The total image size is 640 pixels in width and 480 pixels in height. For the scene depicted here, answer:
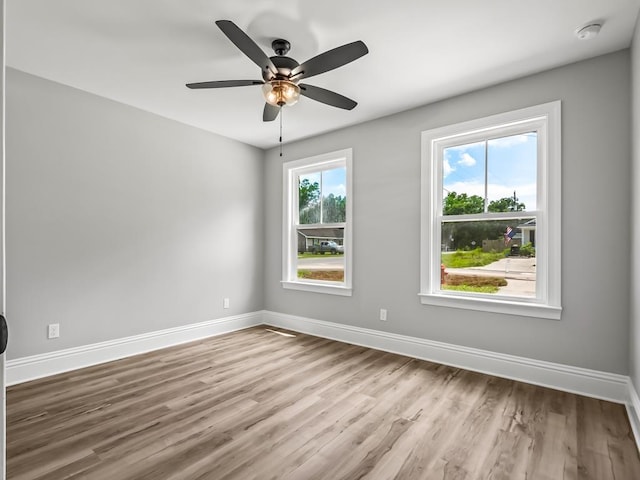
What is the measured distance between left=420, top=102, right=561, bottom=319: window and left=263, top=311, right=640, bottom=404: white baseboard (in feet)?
1.38

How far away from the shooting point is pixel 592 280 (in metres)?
2.64

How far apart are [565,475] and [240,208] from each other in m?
4.13

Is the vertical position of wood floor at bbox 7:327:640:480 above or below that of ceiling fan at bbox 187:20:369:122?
below

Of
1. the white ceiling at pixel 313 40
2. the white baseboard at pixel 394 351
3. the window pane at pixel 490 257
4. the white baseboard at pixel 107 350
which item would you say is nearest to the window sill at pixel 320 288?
the white baseboard at pixel 394 351

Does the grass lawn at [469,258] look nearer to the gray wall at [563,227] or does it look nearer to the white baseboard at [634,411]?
the gray wall at [563,227]

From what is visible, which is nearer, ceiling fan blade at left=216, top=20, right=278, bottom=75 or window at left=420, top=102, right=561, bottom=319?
ceiling fan blade at left=216, top=20, right=278, bottom=75

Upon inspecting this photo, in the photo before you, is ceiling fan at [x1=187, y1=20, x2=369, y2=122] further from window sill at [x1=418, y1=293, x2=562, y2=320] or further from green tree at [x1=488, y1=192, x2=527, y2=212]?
window sill at [x1=418, y1=293, x2=562, y2=320]

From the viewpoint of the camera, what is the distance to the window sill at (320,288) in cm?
413

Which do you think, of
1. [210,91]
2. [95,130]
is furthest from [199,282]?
[210,91]

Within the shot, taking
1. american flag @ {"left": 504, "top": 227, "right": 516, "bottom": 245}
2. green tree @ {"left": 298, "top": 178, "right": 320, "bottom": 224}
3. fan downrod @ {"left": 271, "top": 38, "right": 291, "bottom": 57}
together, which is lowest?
american flag @ {"left": 504, "top": 227, "right": 516, "bottom": 245}

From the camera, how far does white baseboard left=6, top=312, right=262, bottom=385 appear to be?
2898mm

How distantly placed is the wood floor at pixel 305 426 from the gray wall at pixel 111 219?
2.08 ft

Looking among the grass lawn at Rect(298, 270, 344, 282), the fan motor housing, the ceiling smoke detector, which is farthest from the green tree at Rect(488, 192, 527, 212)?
the fan motor housing

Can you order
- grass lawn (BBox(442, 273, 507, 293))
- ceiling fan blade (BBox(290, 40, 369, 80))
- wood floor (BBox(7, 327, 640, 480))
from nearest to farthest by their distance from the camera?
wood floor (BBox(7, 327, 640, 480)) < ceiling fan blade (BBox(290, 40, 369, 80)) < grass lawn (BBox(442, 273, 507, 293))
